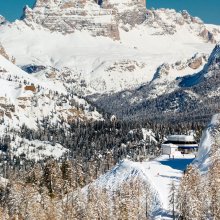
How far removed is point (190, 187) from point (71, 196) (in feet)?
159

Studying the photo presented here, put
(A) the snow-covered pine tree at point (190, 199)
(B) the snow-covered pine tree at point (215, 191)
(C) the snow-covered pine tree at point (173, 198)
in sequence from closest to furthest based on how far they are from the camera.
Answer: (B) the snow-covered pine tree at point (215, 191)
(A) the snow-covered pine tree at point (190, 199)
(C) the snow-covered pine tree at point (173, 198)

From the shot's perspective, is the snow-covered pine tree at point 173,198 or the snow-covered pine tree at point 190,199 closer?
the snow-covered pine tree at point 190,199

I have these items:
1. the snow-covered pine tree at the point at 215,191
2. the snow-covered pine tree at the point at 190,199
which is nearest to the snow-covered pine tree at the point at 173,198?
the snow-covered pine tree at the point at 190,199

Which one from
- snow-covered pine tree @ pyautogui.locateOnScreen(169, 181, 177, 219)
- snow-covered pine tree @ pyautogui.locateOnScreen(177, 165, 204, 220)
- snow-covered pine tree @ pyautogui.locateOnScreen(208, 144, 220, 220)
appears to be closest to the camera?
snow-covered pine tree @ pyautogui.locateOnScreen(208, 144, 220, 220)

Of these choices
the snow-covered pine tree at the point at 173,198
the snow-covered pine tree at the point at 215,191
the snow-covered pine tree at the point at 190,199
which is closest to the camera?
the snow-covered pine tree at the point at 215,191

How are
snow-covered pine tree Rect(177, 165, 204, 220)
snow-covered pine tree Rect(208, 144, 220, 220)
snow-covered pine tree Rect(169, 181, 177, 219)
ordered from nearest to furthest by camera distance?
1. snow-covered pine tree Rect(208, 144, 220, 220)
2. snow-covered pine tree Rect(177, 165, 204, 220)
3. snow-covered pine tree Rect(169, 181, 177, 219)

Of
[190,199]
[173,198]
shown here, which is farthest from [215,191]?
[173,198]

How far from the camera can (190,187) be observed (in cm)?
15500

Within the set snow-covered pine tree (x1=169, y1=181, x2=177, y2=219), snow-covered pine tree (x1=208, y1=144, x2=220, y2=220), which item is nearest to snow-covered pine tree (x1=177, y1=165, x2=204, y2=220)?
snow-covered pine tree (x1=169, y1=181, x2=177, y2=219)

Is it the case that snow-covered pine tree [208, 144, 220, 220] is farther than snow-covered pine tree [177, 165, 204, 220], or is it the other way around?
snow-covered pine tree [177, 165, 204, 220]

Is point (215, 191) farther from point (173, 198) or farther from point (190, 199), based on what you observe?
point (173, 198)

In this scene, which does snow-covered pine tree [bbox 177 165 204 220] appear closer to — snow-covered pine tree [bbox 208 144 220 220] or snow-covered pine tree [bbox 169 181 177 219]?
snow-covered pine tree [bbox 169 181 177 219]

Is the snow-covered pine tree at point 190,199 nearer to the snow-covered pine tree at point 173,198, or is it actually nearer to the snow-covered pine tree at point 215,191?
the snow-covered pine tree at point 173,198

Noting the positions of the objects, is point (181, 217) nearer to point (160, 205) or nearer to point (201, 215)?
point (201, 215)
